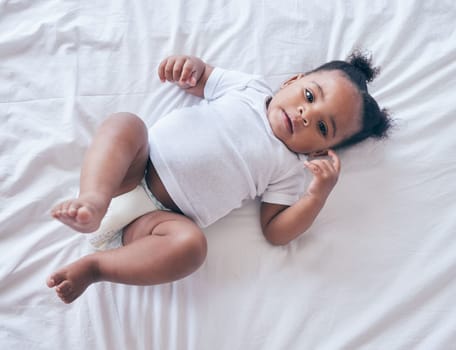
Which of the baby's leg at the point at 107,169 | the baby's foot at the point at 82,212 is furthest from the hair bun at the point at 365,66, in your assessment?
the baby's foot at the point at 82,212

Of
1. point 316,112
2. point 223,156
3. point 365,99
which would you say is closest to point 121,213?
point 223,156

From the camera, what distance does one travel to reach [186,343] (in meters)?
0.91

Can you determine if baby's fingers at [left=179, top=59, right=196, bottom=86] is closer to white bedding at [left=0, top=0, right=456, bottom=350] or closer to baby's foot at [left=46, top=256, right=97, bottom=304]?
white bedding at [left=0, top=0, right=456, bottom=350]

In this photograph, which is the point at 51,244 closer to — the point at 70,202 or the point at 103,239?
the point at 103,239

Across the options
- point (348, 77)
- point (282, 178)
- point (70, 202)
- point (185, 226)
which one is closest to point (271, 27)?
point (348, 77)

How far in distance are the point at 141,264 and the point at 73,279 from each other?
0.12m

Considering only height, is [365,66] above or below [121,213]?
above

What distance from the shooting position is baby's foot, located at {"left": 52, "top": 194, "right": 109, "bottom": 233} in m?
0.75

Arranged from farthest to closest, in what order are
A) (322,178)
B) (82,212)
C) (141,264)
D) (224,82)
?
(224,82), (322,178), (141,264), (82,212)

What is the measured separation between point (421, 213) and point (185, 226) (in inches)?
21.0

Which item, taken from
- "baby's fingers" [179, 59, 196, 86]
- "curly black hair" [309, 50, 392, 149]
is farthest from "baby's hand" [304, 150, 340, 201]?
"baby's fingers" [179, 59, 196, 86]

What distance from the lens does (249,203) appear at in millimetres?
1049

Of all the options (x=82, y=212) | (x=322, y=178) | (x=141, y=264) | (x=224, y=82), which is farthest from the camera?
(x=224, y=82)

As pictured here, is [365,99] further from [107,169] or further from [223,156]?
[107,169]
